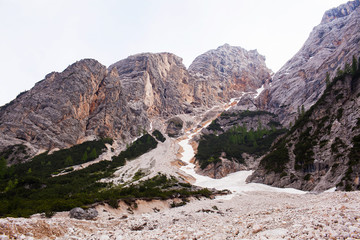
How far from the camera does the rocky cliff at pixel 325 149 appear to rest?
121 ft

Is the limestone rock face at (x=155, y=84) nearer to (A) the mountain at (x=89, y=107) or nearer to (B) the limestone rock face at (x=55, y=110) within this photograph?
(A) the mountain at (x=89, y=107)

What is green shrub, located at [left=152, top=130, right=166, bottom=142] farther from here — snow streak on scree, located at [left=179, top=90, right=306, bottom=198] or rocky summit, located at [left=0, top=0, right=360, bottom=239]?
snow streak on scree, located at [left=179, top=90, right=306, bottom=198]

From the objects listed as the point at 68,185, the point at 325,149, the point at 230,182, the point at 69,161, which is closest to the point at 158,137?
the point at 69,161

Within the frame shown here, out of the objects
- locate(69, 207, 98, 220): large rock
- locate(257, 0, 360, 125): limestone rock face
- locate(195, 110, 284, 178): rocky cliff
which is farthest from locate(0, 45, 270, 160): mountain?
locate(69, 207, 98, 220): large rock

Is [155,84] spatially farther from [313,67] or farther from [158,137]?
[313,67]

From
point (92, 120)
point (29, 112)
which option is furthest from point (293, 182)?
point (29, 112)

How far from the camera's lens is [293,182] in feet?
152

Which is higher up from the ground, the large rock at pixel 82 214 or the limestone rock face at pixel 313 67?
the limestone rock face at pixel 313 67

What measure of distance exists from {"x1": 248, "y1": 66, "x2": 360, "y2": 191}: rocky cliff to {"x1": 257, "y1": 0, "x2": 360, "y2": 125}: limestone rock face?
180 feet

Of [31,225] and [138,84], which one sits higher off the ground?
[138,84]

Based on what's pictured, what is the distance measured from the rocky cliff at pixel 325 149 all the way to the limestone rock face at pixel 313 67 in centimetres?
5491

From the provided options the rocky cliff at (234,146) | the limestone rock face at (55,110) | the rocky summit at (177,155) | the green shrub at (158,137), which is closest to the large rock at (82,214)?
the rocky summit at (177,155)

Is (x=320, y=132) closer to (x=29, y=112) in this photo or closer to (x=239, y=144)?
(x=239, y=144)

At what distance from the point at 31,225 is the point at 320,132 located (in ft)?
189
